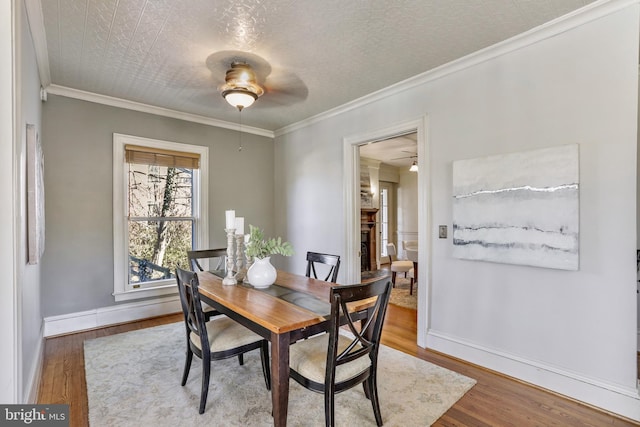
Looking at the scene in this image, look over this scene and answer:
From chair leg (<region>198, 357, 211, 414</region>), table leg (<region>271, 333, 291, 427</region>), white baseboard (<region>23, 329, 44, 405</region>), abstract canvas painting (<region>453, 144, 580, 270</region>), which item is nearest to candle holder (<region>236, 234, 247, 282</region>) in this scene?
chair leg (<region>198, 357, 211, 414</region>)

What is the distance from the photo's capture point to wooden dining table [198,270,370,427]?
1.58 metres

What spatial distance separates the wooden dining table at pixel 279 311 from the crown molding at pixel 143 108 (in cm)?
256

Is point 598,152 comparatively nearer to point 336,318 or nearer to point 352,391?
point 336,318

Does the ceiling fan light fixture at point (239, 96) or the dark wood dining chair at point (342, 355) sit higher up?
the ceiling fan light fixture at point (239, 96)

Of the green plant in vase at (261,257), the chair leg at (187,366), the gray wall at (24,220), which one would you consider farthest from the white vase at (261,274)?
the gray wall at (24,220)

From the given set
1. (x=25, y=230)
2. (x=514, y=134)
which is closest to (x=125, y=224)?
(x=25, y=230)

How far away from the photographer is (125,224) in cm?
374

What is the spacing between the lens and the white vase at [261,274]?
2.28 m

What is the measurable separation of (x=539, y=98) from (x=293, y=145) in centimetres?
313

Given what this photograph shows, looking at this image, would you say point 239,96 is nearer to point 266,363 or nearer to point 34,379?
point 266,363

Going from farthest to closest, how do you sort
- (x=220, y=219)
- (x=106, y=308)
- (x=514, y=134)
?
1. (x=220, y=219)
2. (x=106, y=308)
3. (x=514, y=134)

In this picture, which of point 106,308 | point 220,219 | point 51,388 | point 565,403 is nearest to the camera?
point 565,403

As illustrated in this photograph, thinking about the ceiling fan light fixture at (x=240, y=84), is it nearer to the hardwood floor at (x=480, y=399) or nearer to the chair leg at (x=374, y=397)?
the chair leg at (x=374, y=397)

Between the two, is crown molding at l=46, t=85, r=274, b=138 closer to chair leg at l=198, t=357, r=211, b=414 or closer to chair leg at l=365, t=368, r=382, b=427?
chair leg at l=198, t=357, r=211, b=414
